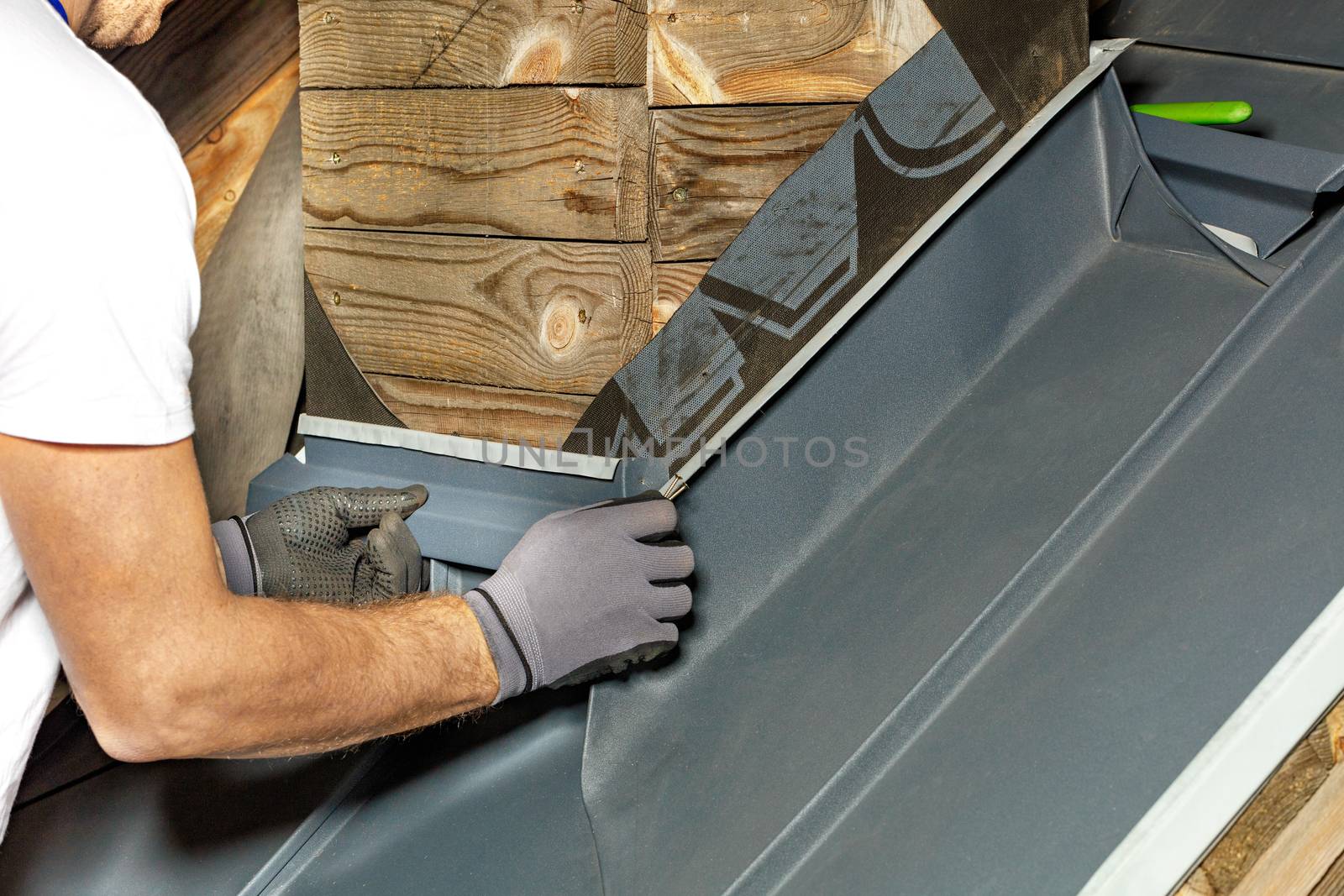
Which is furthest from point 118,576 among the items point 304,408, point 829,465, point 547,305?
point 304,408

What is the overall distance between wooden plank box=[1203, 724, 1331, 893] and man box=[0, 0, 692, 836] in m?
0.65

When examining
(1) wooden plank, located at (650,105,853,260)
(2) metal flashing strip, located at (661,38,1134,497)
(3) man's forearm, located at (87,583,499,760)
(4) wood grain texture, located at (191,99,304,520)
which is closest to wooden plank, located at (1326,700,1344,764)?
(2) metal flashing strip, located at (661,38,1134,497)

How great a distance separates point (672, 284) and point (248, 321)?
0.84 meters

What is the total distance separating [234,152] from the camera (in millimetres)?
1769

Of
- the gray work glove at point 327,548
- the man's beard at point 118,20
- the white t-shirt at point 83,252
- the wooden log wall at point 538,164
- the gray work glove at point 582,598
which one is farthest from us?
the wooden log wall at point 538,164

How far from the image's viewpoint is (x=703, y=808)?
3.24ft

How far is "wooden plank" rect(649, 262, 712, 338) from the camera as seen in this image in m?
1.36

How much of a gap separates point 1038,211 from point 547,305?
2.15 ft

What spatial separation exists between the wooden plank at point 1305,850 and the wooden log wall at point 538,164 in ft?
2.93

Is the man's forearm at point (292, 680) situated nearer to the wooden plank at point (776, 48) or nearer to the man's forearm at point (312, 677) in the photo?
the man's forearm at point (312, 677)

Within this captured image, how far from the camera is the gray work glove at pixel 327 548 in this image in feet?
3.75

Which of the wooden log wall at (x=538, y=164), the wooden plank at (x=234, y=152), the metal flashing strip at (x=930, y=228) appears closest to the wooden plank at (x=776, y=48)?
the wooden log wall at (x=538, y=164)

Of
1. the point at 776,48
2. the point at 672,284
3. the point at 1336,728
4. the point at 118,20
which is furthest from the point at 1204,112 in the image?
the point at 118,20

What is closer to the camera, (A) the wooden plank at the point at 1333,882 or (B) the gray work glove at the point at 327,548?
(A) the wooden plank at the point at 1333,882
